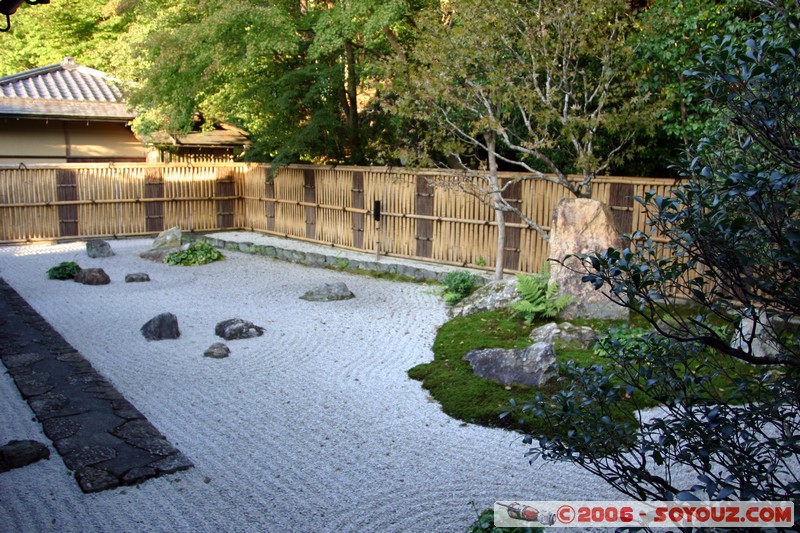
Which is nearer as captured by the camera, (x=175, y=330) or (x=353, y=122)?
(x=175, y=330)

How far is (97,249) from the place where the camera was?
53.0ft

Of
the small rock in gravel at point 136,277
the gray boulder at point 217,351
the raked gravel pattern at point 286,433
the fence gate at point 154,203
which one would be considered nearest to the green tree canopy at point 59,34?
the fence gate at point 154,203

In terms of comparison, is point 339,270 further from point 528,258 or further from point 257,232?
point 257,232

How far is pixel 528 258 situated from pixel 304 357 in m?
5.70

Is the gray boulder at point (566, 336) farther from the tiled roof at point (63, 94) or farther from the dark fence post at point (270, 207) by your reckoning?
the tiled roof at point (63, 94)

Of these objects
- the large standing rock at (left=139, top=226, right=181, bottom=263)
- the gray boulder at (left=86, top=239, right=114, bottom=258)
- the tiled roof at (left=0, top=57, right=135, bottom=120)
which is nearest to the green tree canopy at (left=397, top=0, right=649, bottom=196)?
the large standing rock at (left=139, top=226, right=181, bottom=263)

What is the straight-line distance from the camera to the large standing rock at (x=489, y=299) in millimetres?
10523

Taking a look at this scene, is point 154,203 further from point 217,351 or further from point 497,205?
point 217,351

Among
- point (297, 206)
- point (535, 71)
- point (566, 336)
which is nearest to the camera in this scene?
point (566, 336)

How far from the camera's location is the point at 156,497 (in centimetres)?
493

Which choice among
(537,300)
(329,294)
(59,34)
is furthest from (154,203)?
(537,300)

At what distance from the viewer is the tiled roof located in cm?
1841

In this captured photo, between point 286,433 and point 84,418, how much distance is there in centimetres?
190

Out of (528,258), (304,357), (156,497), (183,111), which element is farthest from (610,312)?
(183,111)
